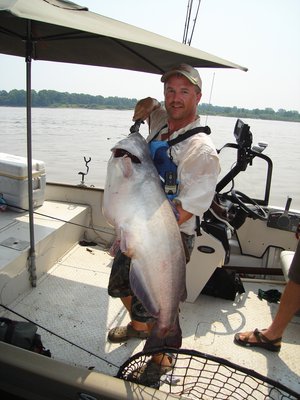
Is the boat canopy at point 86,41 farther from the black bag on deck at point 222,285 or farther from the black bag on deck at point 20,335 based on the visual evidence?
the black bag on deck at point 222,285

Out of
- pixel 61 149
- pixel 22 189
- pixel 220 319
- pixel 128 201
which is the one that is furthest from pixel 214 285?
pixel 61 149

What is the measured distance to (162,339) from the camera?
6.05ft

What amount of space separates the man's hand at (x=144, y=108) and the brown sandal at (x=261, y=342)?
2144 millimetres

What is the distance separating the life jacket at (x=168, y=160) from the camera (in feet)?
6.61

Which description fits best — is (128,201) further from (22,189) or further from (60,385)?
(22,189)

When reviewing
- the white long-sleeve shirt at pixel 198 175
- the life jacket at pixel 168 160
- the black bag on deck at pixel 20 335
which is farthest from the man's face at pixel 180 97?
the black bag on deck at pixel 20 335

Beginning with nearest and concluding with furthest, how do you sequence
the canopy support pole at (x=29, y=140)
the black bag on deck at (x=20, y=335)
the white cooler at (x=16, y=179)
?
the black bag on deck at (x=20, y=335) → the canopy support pole at (x=29, y=140) → the white cooler at (x=16, y=179)

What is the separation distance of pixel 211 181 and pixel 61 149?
1472 cm

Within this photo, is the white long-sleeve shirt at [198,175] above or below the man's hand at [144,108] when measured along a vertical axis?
below

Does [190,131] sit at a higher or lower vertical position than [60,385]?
higher

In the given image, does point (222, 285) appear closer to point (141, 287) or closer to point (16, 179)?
point (141, 287)

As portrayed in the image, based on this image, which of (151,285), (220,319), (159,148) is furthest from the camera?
(220,319)

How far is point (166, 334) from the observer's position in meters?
1.82

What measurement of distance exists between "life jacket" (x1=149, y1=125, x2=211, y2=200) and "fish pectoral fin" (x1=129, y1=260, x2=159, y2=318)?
0.50m
